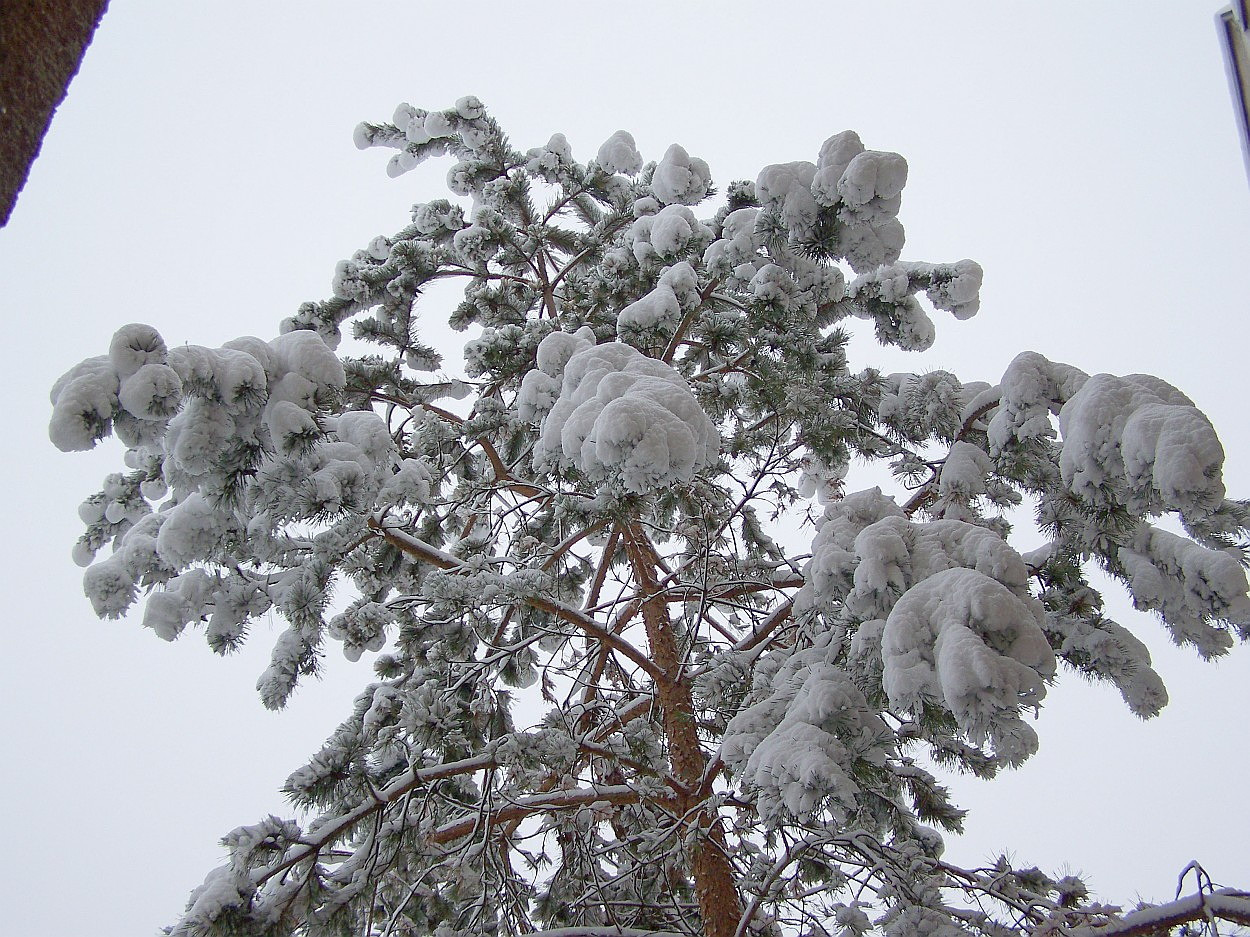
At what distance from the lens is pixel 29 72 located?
1.26 metres

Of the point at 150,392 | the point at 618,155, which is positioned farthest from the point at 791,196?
the point at 618,155

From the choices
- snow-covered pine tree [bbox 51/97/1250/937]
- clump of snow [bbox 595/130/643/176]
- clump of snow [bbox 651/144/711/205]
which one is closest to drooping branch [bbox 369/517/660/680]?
snow-covered pine tree [bbox 51/97/1250/937]

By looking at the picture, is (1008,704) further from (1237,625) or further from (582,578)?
(582,578)

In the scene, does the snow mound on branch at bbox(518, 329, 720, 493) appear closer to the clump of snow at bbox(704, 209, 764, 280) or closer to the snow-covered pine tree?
the snow-covered pine tree

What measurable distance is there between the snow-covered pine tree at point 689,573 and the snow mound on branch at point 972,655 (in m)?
0.01

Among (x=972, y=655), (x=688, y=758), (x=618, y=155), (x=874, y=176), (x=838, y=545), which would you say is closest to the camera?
(x=972, y=655)

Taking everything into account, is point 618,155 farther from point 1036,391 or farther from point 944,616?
point 944,616

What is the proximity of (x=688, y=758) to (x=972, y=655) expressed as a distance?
2.79 metres

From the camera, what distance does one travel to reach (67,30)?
4.35ft

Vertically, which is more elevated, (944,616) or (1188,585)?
(1188,585)

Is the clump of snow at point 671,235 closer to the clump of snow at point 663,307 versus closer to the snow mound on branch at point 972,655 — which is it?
the clump of snow at point 663,307

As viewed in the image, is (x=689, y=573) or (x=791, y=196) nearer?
(x=791, y=196)

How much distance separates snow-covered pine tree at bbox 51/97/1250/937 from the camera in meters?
2.51

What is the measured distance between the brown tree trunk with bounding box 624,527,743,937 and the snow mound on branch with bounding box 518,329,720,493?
103 cm
